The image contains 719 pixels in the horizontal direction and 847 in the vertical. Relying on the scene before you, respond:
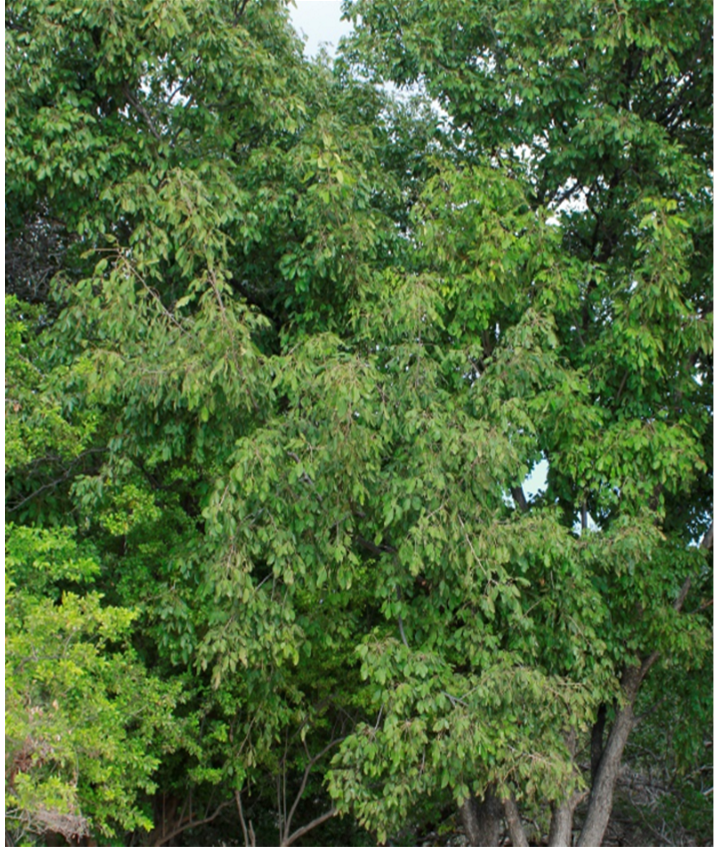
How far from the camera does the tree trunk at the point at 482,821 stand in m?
10.6

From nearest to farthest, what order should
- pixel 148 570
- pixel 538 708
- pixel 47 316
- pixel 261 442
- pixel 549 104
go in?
pixel 261 442 → pixel 538 708 → pixel 148 570 → pixel 549 104 → pixel 47 316

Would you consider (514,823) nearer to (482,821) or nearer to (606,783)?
(482,821)

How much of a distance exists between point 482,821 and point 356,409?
18.7 ft

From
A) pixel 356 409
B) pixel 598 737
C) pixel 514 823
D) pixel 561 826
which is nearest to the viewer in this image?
pixel 356 409

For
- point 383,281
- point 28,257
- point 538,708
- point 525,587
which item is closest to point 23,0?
point 28,257

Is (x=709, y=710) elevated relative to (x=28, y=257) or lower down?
lower down

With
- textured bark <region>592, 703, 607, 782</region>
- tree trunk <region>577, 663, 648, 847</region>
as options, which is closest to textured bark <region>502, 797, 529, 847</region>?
tree trunk <region>577, 663, 648, 847</region>

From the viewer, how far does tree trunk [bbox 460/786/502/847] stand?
418 inches

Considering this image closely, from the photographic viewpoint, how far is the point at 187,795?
1148 cm

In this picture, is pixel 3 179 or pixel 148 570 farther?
pixel 148 570

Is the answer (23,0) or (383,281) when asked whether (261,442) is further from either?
(23,0)

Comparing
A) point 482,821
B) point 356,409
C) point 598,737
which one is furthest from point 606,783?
point 356,409

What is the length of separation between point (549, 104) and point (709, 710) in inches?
275

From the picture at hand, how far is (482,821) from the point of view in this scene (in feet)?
35.7
